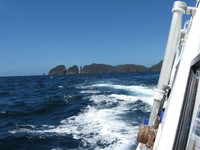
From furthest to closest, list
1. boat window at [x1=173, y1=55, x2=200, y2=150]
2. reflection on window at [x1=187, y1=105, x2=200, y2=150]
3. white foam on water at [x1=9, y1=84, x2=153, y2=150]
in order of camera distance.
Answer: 1. white foam on water at [x1=9, y1=84, x2=153, y2=150]
2. boat window at [x1=173, y1=55, x2=200, y2=150]
3. reflection on window at [x1=187, y1=105, x2=200, y2=150]

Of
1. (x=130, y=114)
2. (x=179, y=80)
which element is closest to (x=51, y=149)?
(x=130, y=114)

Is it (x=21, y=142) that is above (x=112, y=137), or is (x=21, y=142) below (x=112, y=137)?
below

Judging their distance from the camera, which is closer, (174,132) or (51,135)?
(174,132)

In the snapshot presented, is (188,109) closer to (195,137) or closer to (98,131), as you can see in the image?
(195,137)

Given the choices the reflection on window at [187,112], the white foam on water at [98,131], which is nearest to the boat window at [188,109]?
the reflection on window at [187,112]

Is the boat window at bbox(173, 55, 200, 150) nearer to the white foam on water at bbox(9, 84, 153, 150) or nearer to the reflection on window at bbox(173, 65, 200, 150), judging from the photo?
the reflection on window at bbox(173, 65, 200, 150)

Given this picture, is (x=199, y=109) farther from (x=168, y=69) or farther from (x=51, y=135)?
(x=51, y=135)

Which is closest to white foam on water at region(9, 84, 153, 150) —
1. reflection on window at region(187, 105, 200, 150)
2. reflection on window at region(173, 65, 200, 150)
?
reflection on window at region(173, 65, 200, 150)

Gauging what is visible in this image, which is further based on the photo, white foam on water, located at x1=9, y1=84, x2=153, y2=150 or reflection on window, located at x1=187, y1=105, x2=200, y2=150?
white foam on water, located at x1=9, y1=84, x2=153, y2=150

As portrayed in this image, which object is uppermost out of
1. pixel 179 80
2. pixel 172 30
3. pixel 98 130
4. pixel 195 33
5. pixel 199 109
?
pixel 172 30

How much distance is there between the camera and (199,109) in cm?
130

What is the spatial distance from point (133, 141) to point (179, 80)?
218 inches

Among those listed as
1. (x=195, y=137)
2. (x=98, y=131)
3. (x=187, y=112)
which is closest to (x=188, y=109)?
(x=187, y=112)

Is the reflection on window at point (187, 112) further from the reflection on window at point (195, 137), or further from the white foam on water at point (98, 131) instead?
the white foam on water at point (98, 131)
